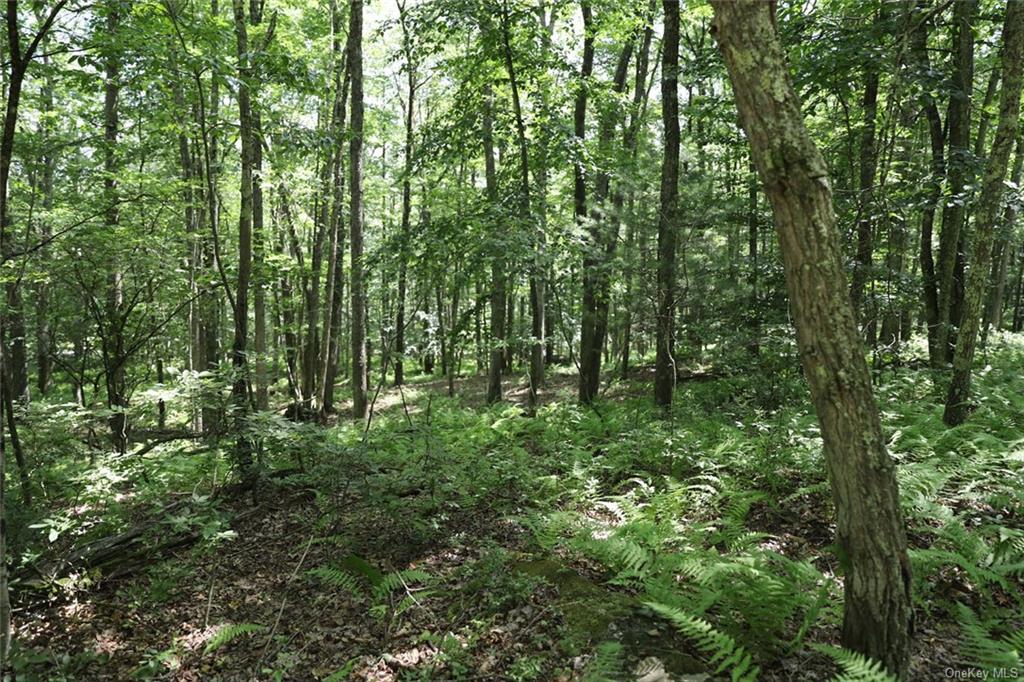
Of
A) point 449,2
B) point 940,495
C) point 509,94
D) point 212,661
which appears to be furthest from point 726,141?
point 212,661

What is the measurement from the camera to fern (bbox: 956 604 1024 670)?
2703mm

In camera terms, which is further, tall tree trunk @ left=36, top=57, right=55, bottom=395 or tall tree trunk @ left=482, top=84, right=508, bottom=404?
tall tree trunk @ left=36, top=57, right=55, bottom=395

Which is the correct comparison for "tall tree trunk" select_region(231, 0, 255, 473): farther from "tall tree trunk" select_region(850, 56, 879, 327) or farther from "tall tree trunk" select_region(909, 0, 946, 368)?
"tall tree trunk" select_region(909, 0, 946, 368)

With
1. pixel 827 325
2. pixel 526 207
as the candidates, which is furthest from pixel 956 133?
pixel 827 325

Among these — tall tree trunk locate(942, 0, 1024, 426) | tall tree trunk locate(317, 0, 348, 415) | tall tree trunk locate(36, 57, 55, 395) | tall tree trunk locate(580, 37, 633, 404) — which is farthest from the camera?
tall tree trunk locate(317, 0, 348, 415)

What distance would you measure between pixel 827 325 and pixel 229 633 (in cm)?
462

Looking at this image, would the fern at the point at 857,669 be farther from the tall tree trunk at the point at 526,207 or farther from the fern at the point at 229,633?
the tall tree trunk at the point at 526,207

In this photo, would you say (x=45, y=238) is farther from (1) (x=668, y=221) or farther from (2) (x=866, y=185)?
(2) (x=866, y=185)

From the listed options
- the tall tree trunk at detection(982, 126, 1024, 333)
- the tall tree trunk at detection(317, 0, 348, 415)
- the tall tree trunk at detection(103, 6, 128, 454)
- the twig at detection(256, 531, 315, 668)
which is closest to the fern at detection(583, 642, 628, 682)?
the twig at detection(256, 531, 315, 668)

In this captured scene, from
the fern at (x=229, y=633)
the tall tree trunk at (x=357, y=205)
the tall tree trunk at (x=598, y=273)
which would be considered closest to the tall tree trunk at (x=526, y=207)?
the tall tree trunk at (x=598, y=273)

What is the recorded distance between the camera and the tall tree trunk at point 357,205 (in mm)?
10172

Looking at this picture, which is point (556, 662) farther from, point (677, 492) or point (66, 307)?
point (66, 307)

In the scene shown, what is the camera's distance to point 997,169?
5.95 meters

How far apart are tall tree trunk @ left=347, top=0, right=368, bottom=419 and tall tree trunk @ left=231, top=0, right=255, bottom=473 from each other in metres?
2.48
